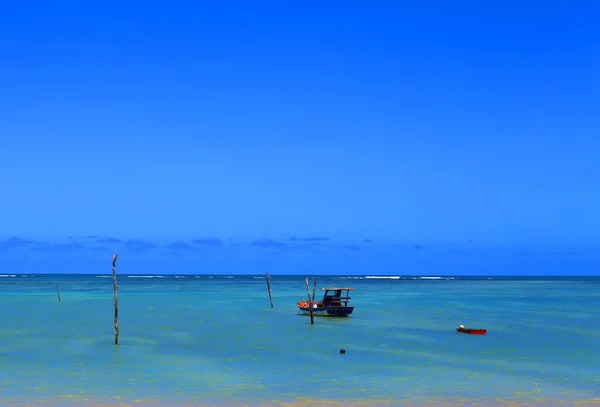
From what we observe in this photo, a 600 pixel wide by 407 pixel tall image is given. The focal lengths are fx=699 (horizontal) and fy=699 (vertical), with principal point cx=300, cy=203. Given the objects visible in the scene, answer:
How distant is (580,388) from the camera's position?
26781 millimetres

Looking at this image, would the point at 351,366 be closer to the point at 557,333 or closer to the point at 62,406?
the point at 62,406

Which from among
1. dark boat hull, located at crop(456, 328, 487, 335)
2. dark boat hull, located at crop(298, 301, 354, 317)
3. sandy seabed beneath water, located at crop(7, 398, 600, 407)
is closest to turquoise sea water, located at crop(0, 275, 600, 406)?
sandy seabed beneath water, located at crop(7, 398, 600, 407)

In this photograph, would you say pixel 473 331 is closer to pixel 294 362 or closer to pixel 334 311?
pixel 334 311

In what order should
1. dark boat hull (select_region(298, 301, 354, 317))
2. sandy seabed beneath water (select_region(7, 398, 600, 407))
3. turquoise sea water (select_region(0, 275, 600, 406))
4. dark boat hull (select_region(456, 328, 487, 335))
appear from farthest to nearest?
dark boat hull (select_region(298, 301, 354, 317)) → dark boat hull (select_region(456, 328, 487, 335)) → turquoise sea water (select_region(0, 275, 600, 406)) → sandy seabed beneath water (select_region(7, 398, 600, 407))

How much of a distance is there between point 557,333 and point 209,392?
3014 cm

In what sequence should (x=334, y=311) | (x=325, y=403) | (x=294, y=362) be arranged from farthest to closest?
(x=334, y=311)
(x=294, y=362)
(x=325, y=403)

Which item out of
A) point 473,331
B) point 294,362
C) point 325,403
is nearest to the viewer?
point 325,403

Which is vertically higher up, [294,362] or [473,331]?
[473,331]

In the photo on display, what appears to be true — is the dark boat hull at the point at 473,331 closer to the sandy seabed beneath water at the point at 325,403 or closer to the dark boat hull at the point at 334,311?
the dark boat hull at the point at 334,311

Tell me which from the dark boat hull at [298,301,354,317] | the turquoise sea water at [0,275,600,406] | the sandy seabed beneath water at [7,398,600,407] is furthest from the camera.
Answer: the dark boat hull at [298,301,354,317]

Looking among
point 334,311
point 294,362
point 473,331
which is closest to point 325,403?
point 294,362

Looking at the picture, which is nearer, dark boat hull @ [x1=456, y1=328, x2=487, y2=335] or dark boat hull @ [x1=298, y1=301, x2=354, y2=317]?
dark boat hull @ [x1=456, y1=328, x2=487, y2=335]

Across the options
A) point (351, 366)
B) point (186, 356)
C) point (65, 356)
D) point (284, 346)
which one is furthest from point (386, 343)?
point (65, 356)

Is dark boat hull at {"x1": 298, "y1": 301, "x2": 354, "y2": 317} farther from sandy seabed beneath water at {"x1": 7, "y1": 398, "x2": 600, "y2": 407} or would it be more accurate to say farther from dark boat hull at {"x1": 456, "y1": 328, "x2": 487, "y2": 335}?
sandy seabed beneath water at {"x1": 7, "y1": 398, "x2": 600, "y2": 407}
